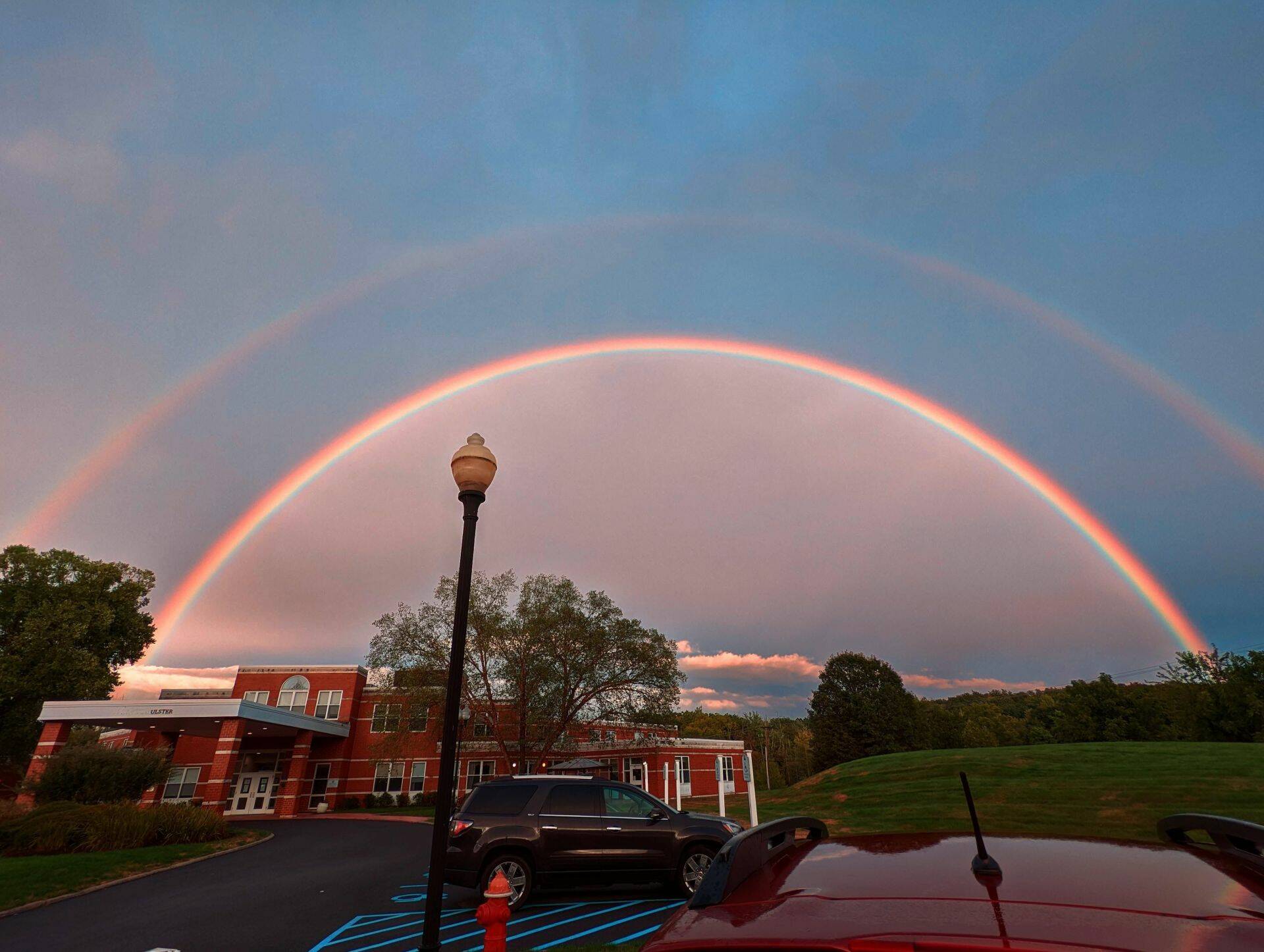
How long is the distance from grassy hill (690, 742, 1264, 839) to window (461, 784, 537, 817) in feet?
29.8

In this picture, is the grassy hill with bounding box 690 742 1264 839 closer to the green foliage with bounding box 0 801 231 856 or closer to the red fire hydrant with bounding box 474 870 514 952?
the red fire hydrant with bounding box 474 870 514 952

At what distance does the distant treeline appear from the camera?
3659cm

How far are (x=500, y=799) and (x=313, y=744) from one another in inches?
1792

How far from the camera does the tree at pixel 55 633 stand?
4412 centimetres

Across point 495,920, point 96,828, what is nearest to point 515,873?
point 495,920

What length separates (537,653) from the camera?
3753 centimetres

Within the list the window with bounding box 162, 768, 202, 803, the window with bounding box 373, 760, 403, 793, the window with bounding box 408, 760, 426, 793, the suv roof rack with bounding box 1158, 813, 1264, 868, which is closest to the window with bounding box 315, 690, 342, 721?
the window with bounding box 373, 760, 403, 793

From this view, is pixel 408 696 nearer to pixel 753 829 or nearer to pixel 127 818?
pixel 127 818

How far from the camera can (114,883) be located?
15.2m

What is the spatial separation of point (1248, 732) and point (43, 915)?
1945 inches

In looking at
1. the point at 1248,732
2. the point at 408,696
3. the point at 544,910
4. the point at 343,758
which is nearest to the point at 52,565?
the point at 343,758

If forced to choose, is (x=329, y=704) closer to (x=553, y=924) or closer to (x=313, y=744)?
(x=313, y=744)

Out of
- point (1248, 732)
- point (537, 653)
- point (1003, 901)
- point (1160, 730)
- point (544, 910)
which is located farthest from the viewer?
point (1160, 730)

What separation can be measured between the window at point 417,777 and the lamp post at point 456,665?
48.5 m
